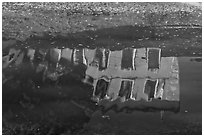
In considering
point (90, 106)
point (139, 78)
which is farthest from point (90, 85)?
point (139, 78)

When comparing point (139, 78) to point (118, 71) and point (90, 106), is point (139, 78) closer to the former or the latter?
point (118, 71)

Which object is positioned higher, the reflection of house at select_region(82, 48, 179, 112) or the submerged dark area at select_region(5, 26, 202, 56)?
the submerged dark area at select_region(5, 26, 202, 56)

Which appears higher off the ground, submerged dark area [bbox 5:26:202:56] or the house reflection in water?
submerged dark area [bbox 5:26:202:56]

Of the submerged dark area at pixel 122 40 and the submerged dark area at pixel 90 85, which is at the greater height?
the submerged dark area at pixel 122 40

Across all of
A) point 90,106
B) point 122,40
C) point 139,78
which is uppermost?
point 122,40

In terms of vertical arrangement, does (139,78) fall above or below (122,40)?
below

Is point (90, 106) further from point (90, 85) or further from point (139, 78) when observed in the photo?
point (139, 78)

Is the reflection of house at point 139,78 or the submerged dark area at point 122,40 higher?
the submerged dark area at point 122,40

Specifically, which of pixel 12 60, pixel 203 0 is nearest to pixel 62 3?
pixel 12 60

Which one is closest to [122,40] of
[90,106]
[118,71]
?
[118,71]
